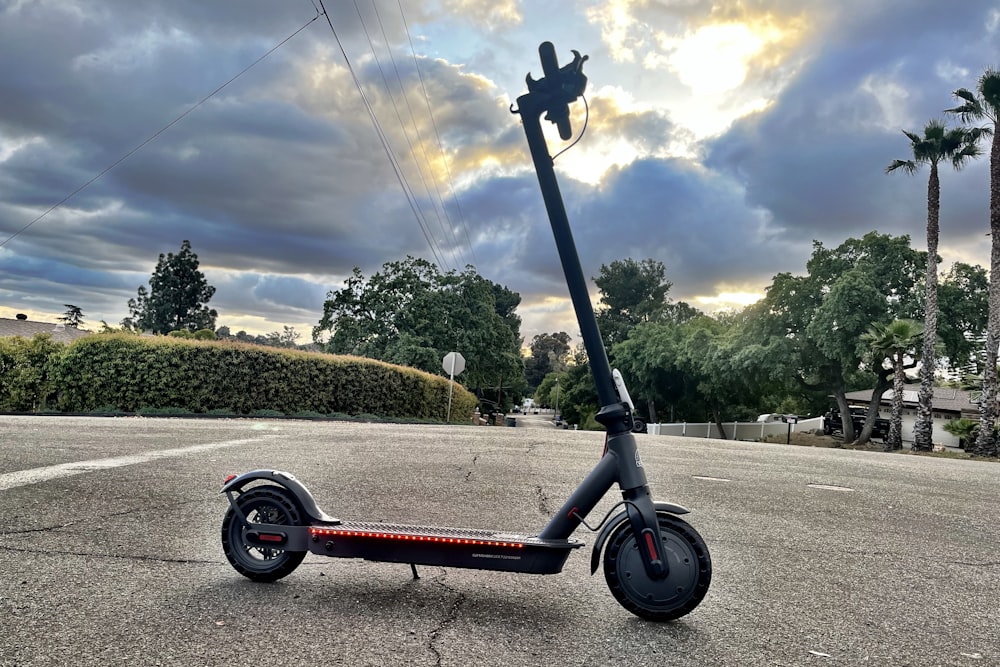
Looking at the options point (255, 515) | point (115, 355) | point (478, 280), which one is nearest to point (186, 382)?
point (115, 355)

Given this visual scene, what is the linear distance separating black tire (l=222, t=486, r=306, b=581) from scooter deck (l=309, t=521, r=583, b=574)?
15 cm

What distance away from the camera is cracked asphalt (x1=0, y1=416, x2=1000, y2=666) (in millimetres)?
2414

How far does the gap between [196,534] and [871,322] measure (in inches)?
1241

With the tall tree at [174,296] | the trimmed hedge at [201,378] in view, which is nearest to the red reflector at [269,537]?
the trimmed hedge at [201,378]

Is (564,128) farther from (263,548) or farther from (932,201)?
(932,201)

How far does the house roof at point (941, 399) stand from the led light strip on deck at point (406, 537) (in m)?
45.2

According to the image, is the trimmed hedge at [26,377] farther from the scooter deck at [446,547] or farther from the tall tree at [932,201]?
the tall tree at [932,201]

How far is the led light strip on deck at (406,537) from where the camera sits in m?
2.74

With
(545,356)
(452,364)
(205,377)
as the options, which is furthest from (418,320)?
(545,356)

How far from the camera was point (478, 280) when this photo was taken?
38781 mm

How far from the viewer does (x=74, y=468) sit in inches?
228

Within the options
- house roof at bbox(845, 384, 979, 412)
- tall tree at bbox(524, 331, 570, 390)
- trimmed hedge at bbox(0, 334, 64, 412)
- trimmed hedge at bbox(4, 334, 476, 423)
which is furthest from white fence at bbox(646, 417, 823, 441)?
tall tree at bbox(524, 331, 570, 390)

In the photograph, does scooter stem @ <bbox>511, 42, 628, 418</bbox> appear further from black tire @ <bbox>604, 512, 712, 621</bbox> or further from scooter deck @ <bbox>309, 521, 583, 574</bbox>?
scooter deck @ <bbox>309, 521, 583, 574</bbox>

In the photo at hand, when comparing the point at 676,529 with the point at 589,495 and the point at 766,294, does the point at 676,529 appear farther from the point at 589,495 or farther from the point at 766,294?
the point at 766,294
